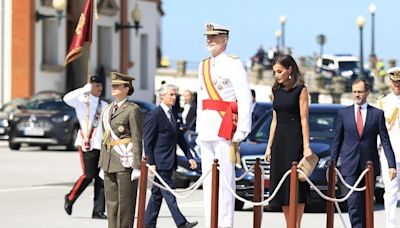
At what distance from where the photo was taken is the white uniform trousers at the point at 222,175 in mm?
12664

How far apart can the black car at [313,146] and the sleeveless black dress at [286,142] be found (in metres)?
5.08

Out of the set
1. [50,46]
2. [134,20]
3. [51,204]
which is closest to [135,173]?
[51,204]

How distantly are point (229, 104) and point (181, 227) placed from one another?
301cm

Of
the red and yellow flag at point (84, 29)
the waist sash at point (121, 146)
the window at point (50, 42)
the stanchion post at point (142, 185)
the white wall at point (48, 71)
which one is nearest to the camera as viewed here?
the stanchion post at point (142, 185)

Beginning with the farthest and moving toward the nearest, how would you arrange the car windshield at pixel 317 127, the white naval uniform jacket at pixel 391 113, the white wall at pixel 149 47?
1. the white wall at pixel 149 47
2. the car windshield at pixel 317 127
3. the white naval uniform jacket at pixel 391 113

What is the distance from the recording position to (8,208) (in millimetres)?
18453

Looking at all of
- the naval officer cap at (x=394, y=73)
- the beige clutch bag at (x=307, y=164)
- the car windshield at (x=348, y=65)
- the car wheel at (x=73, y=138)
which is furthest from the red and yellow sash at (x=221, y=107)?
the car windshield at (x=348, y=65)

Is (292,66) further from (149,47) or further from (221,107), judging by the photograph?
(149,47)

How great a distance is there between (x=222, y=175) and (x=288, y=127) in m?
0.74

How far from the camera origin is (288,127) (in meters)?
12.6

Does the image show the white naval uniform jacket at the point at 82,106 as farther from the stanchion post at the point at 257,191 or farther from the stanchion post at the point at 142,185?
the stanchion post at the point at 257,191

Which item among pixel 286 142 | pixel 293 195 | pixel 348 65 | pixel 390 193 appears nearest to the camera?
pixel 293 195

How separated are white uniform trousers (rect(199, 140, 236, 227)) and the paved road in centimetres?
350

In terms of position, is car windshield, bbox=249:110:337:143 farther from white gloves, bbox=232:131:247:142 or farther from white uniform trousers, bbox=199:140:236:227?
white gloves, bbox=232:131:247:142
